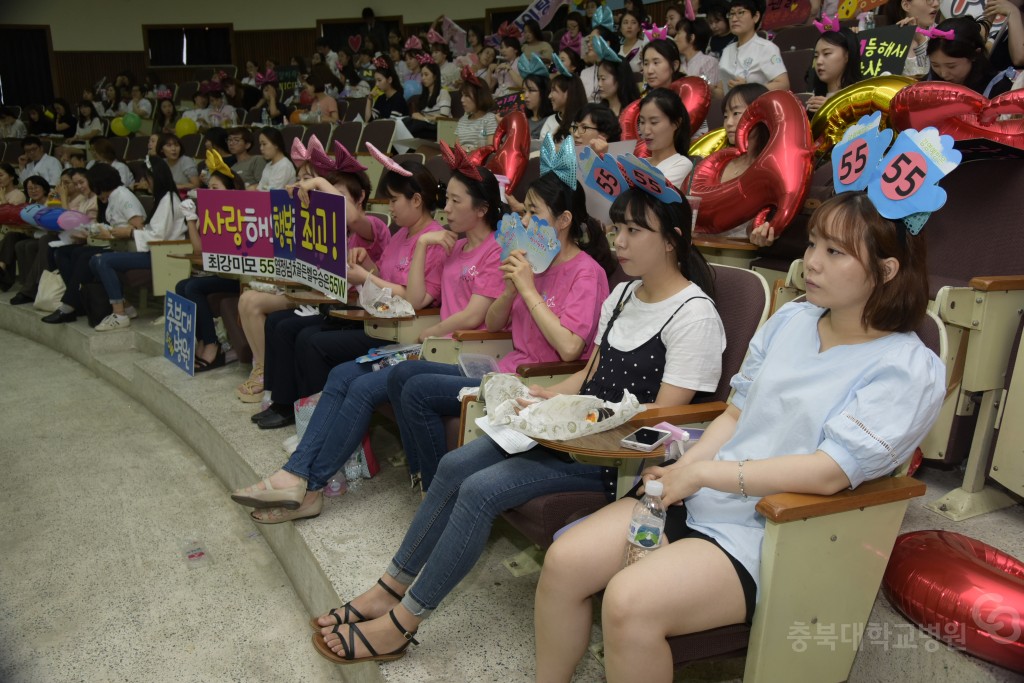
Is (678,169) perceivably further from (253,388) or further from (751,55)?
(253,388)

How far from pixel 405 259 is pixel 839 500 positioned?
1.88 metres

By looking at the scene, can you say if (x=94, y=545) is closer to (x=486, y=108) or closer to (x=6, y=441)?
(x=6, y=441)

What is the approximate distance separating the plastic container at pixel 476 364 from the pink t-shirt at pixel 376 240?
105 centimetres

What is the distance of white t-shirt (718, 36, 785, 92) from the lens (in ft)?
12.6

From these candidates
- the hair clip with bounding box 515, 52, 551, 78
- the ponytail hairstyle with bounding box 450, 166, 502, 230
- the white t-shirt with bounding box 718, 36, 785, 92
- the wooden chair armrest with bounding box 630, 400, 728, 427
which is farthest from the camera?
the hair clip with bounding box 515, 52, 551, 78

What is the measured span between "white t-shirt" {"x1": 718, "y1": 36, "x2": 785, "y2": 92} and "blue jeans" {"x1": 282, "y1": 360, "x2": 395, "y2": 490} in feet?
8.46

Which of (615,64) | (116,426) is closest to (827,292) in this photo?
(615,64)

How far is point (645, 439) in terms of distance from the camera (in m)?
1.39

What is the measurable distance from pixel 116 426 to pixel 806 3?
4790 mm

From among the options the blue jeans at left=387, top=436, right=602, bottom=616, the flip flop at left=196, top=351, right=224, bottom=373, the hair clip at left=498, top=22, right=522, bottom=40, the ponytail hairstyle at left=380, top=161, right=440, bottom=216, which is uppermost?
the hair clip at left=498, top=22, right=522, bottom=40

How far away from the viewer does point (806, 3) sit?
515 centimetres

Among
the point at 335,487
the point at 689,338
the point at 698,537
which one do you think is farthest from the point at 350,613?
the point at 689,338

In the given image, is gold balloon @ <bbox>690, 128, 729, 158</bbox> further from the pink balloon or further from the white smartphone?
the pink balloon

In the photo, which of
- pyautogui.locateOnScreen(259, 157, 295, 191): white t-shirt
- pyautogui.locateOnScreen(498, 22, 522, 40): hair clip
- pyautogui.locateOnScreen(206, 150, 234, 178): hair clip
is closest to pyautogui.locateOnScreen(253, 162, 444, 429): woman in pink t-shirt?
pyautogui.locateOnScreen(206, 150, 234, 178): hair clip
